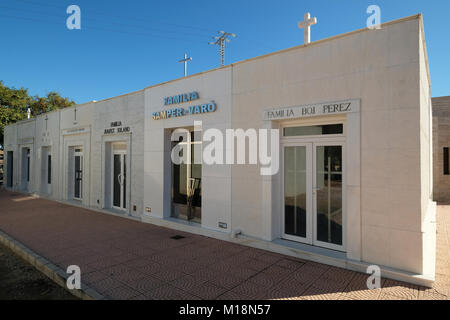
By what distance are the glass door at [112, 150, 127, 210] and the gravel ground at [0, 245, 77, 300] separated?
409cm

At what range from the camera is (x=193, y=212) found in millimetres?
7434

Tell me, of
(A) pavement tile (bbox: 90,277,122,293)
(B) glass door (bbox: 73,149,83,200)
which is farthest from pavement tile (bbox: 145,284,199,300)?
(B) glass door (bbox: 73,149,83,200)

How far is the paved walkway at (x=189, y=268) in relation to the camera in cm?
362

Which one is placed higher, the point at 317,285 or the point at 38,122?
the point at 38,122

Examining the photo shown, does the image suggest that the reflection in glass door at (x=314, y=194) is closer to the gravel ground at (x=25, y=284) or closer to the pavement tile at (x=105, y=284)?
the pavement tile at (x=105, y=284)

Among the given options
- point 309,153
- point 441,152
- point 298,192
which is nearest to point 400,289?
point 298,192

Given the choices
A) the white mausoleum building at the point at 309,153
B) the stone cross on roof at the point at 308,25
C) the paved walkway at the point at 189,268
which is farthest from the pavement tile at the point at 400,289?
the stone cross on roof at the point at 308,25

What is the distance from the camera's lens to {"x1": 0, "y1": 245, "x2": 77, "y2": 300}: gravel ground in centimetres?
381

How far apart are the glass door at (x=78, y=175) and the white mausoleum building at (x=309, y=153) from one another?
361 centimetres

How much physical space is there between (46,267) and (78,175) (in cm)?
772

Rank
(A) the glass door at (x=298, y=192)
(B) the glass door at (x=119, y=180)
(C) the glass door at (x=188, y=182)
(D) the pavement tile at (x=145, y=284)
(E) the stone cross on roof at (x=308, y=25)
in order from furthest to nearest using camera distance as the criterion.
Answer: (B) the glass door at (x=119, y=180), (C) the glass door at (x=188, y=182), (E) the stone cross on roof at (x=308, y=25), (A) the glass door at (x=298, y=192), (D) the pavement tile at (x=145, y=284)

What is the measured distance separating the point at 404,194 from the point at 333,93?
194 centimetres
